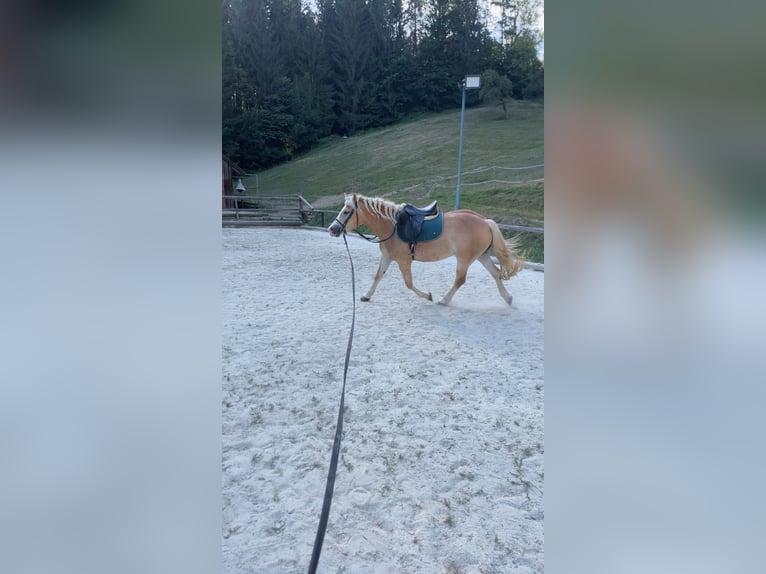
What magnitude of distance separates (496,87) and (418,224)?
12711 mm

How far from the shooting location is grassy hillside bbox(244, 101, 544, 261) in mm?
9727

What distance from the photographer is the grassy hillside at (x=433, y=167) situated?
9727mm

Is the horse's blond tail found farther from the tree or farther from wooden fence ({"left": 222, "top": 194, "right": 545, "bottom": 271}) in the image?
the tree

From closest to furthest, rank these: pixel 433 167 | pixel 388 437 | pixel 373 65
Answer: pixel 388 437 → pixel 433 167 → pixel 373 65

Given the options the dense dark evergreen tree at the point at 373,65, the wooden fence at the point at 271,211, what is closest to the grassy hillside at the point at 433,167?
the wooden fence at the point at 271,211

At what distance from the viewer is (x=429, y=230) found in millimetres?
3980

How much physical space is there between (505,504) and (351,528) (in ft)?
1.59

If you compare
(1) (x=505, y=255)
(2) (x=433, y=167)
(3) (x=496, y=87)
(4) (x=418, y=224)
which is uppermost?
(3) (x=496, y=87)

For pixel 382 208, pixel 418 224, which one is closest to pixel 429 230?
pixel 418 224

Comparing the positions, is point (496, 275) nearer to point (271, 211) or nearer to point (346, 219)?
point (346, 219)
